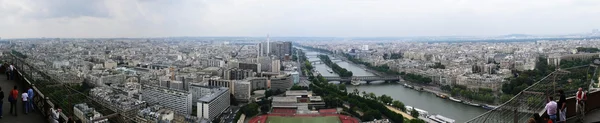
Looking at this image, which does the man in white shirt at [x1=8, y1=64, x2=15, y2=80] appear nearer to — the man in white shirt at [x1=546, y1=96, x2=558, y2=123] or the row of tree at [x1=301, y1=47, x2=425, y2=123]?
the man in white shirt at [x1=546, y1=96, x2=558, y2=123]

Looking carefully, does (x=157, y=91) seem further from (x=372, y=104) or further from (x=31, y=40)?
(x=31, y=40)

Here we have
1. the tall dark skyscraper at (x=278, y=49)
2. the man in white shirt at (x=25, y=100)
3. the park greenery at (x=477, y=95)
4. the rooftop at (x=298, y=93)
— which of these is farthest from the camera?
the tall dark skyscraper at (x=278, y=49)

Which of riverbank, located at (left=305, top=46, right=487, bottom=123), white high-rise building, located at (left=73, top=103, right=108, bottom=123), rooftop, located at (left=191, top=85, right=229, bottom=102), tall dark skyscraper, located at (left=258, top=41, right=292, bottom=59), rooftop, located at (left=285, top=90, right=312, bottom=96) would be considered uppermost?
tall dark skyscraper, located at (left=258, top=41, right=292, bottom=59)

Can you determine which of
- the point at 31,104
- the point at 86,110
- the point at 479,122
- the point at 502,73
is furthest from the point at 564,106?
the point at 502,73

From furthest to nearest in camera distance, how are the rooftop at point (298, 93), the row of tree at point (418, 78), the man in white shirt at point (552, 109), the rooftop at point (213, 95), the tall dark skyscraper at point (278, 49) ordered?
the tall dark skyscraper at point (278, 49)
the row of tree at point (418, 78)
the rooftop at point (298, 93)
the rooftop at point (213, 95)
the man in white shirt at point (552, 109)

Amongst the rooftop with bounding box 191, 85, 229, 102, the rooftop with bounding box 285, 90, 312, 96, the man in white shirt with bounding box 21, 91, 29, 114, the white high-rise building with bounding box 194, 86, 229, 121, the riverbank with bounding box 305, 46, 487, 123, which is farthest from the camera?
the rooftop with bounding box 285, 90, 312, 96

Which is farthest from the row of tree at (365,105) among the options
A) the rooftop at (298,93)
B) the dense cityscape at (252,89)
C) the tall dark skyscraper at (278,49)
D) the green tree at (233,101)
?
the tall dark skyscraper at (278,49)

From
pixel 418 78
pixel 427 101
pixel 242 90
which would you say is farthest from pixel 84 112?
pixel 418 78

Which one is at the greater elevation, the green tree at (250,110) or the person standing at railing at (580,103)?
the person standing at railing at (580,103)

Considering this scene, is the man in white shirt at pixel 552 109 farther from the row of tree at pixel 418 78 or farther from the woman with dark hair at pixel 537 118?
the row of tree at pixel 418 78

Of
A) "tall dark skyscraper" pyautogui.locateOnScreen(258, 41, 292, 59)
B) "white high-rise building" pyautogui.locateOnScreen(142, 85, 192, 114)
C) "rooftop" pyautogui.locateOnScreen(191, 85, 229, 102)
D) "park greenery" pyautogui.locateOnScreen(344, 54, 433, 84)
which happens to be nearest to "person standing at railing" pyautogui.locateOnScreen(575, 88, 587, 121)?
"rooftop" pyautogui.locateOnScreen(191, 85, 229, 102)

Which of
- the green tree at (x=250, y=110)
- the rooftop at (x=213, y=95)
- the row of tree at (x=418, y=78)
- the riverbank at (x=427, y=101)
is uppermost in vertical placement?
the rooftop at (x=213, y=95)
